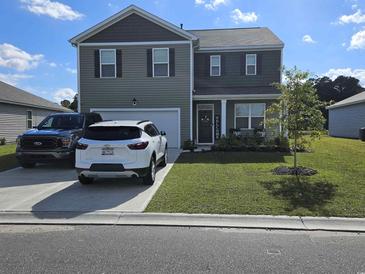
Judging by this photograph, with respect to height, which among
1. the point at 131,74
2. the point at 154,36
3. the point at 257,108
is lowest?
the point at 257,108

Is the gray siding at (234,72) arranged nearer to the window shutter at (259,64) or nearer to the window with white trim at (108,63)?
the window shutter at (259,64)

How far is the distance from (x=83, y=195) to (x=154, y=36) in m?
12.4

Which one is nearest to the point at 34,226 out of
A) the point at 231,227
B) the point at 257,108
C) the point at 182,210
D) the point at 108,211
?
the point at 108,211

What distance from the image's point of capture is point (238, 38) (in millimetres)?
23547

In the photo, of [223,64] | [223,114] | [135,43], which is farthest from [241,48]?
[135,43]

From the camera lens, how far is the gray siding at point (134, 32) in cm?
1916

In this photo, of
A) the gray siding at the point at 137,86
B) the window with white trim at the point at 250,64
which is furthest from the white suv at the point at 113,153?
the window with white trim at the point at 250,64

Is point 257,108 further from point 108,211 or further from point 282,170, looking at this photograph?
point 108,211

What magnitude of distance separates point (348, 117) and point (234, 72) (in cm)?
1476

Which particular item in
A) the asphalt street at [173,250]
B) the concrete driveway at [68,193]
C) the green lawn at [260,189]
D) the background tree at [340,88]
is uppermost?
the background tree at [340,88]

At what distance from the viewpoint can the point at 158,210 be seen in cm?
729

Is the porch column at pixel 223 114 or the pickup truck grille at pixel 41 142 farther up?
the porch column at pixel 223 114

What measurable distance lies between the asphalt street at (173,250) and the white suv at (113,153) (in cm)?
280

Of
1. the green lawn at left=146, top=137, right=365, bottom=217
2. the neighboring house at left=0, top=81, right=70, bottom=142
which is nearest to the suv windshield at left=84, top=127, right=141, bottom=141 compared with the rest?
the green lawn at left=146, top=137, right=365, bottom=217
